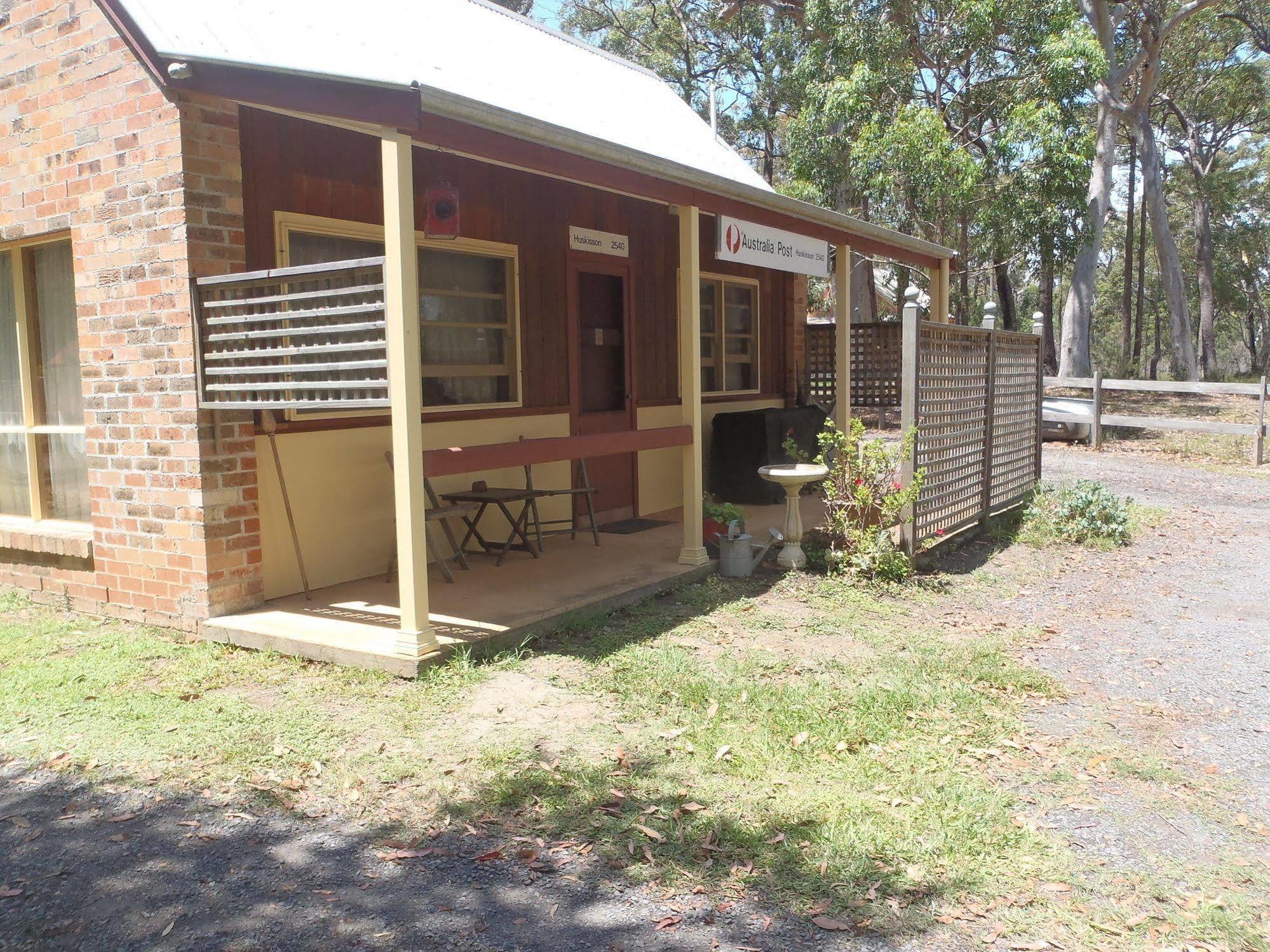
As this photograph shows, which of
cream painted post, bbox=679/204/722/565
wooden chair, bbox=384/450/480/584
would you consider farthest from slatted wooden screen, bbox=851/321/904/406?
wooden chair, bbox=384/450/480/584

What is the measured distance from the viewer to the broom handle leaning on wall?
19.3 ft

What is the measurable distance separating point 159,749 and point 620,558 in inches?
150

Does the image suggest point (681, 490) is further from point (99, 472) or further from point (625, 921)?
point (625, 921)

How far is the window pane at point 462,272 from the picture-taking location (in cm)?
727

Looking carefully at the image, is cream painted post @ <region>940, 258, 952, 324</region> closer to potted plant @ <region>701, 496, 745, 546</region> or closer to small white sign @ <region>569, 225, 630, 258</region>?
small white sign @ <region>569, 225, 630, 258</region>

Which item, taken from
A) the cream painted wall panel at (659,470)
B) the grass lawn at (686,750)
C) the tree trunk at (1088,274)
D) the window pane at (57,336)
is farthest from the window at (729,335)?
the tree trunk at (1088,274)

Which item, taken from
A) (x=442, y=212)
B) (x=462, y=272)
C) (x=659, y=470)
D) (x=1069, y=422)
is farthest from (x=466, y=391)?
(x=1069, y=422)

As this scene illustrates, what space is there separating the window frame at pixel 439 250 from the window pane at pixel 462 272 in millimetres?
45

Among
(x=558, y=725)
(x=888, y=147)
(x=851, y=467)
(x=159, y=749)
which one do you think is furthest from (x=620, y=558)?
(x=888, y=147)

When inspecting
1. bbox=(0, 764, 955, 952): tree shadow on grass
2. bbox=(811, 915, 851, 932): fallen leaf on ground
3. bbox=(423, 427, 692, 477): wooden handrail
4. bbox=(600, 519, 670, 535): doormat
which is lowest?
bbox=(811, 915, 851, 932): fallen leaf on ground

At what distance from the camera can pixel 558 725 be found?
4371mm

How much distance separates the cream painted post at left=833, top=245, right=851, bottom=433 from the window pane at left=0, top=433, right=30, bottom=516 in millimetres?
5849

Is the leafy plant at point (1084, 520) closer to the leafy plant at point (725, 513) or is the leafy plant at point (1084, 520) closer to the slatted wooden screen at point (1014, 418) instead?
the slatted wooden screen at point (1014, 418)

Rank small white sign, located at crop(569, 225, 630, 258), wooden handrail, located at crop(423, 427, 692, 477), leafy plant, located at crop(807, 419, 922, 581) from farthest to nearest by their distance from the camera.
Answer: small white sign, located at crop(569, 225, 630, 258) < leafy plant, located at crop(807, 419, 922, 581) < wooden handrail, located at crop(423, 427, 692, 477)
